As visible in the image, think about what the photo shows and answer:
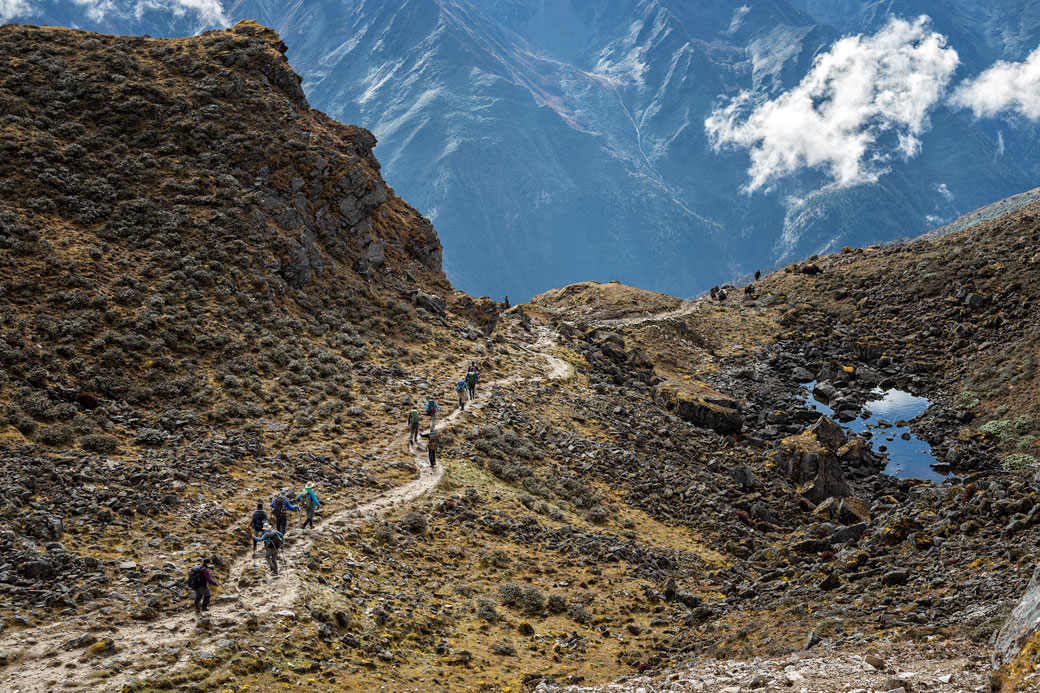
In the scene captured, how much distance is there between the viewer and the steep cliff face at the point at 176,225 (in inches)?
1508

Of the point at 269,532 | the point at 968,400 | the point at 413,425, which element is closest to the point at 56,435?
the point at 269,532

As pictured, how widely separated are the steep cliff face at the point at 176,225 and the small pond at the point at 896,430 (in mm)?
42636

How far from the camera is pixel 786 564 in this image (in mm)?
35031

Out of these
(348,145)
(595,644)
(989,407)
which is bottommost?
(595,644)

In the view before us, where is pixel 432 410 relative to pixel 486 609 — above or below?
above

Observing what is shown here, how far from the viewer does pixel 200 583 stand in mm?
24000

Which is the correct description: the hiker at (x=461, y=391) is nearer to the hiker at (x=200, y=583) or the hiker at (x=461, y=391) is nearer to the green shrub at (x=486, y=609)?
the green shrub at (x=486, y=609)

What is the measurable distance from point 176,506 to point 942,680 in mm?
27471

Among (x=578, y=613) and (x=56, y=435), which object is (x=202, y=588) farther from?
(x=578, y=613)

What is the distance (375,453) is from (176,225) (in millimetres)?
21996

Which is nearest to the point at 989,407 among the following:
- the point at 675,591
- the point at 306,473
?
the point at 675,591

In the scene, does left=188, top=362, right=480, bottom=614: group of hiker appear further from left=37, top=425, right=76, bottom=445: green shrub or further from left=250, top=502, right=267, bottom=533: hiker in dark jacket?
left=37, top=425, right=76, bottom=445: green shrub

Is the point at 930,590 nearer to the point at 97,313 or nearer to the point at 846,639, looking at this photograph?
the point at 846,639

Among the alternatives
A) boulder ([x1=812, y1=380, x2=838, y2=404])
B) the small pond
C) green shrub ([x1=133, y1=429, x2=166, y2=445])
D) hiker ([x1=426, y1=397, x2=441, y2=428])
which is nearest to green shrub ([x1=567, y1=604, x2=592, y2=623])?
hiker ([x1=426, y1=397, x2=441, y2=428])
